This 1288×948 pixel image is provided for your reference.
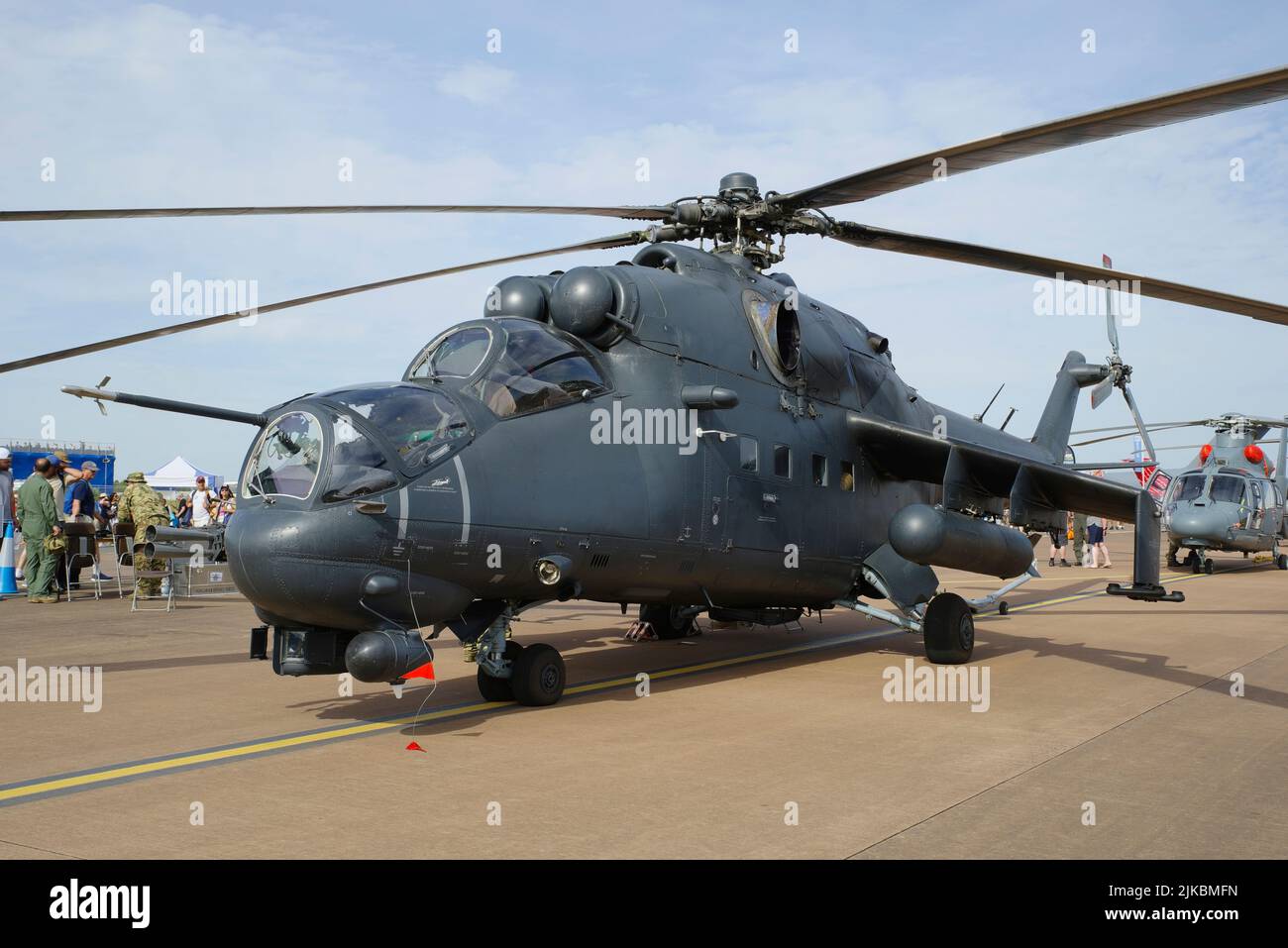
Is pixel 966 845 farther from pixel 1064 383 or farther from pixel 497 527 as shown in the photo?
pixel 1064 383

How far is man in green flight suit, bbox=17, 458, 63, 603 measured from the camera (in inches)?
641

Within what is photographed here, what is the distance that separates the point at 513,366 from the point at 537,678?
2.54 m

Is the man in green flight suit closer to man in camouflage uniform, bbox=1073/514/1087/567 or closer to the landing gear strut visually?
the landing gear strut

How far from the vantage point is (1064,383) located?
1612 centimetres

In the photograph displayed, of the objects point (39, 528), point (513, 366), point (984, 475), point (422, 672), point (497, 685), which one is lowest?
point (497, 685)

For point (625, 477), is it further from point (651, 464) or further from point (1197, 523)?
point (1197, 523)

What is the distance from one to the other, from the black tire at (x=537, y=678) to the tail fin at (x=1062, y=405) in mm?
10201

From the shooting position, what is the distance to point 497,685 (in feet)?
27.5

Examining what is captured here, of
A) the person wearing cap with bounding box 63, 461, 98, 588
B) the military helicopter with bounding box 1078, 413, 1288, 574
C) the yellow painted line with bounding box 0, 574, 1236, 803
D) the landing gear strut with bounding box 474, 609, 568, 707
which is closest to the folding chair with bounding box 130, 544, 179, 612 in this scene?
the person wearing cap with bounding box 63, 461, 98, 588

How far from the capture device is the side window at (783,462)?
10.1 meters

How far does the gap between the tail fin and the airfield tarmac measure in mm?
4584

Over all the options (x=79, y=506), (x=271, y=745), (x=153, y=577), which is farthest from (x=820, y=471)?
(x=79, y=506)

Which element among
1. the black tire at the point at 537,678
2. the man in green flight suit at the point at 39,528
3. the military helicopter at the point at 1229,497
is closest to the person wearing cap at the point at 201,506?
the man in green flight suit at the point at 39,528
